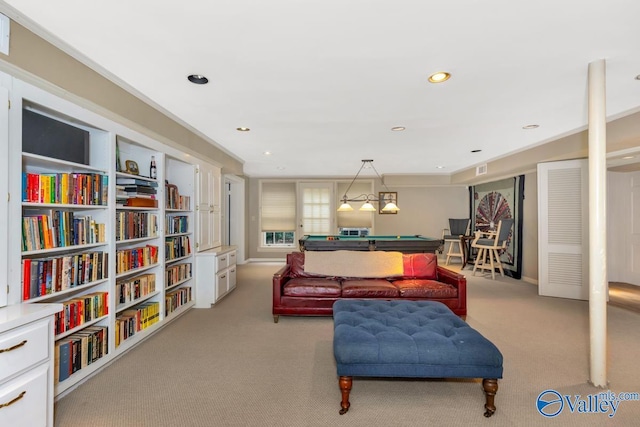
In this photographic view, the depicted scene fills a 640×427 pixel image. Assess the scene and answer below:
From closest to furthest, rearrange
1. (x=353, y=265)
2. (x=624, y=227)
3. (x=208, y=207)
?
(x=353, y=265) → (x=208, y=207) → (x=624, y=227)

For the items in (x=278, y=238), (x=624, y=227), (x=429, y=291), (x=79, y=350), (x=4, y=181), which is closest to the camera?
(x=4, y=181)

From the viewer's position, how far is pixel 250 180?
8.49 metres

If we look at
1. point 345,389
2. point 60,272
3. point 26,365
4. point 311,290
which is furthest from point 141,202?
point 345,389

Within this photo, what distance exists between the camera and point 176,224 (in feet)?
12.8

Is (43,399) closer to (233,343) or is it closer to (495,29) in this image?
(233,343)

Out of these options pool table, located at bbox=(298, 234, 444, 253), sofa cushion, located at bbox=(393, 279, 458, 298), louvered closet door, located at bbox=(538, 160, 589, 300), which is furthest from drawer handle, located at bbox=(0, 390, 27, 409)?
louvered closet door, located at bbox=(538, 160, 589, 300)

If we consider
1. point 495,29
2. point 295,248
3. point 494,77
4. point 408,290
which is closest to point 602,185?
point 494,77

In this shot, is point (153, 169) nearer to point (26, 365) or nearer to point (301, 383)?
point (26, 365)

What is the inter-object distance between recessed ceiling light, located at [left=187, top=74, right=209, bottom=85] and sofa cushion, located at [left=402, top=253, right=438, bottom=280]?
330 cm

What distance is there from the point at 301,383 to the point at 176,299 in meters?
2.25

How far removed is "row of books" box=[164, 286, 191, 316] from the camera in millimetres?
3654

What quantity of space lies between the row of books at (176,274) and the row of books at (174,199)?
0.75 m

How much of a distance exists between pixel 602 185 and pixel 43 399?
12.5ft

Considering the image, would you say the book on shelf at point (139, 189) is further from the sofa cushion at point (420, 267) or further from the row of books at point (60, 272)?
the sofa cushion at point (420, 267)
